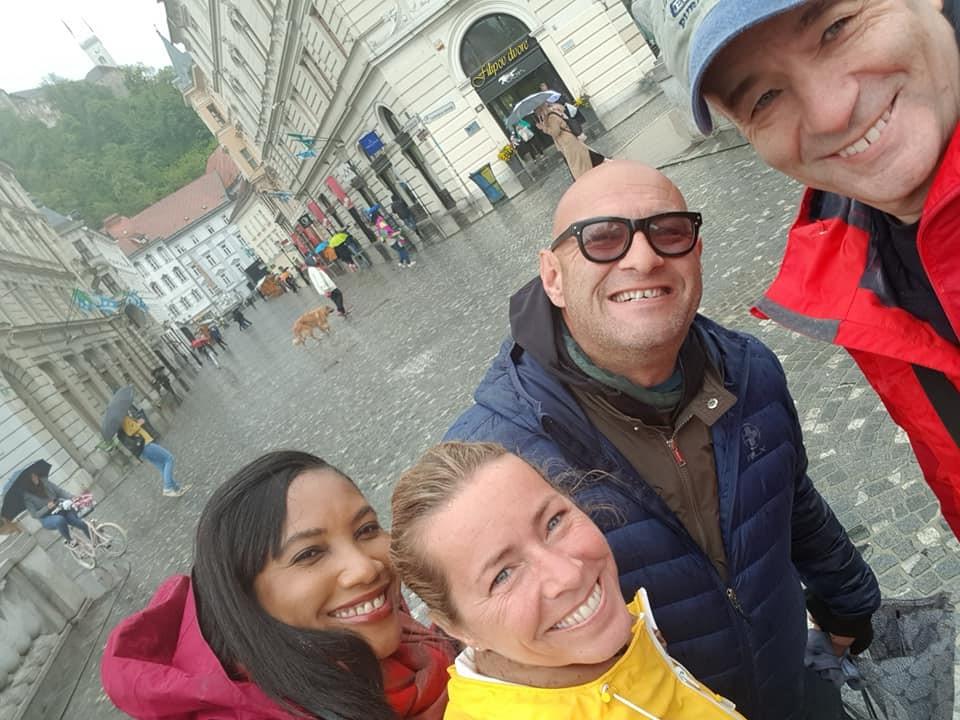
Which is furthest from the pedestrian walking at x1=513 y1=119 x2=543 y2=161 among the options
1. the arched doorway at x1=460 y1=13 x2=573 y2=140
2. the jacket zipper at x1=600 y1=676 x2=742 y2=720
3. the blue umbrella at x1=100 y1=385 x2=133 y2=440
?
the jacket zipper at x1=600 y1=676 x2=742 y2=720

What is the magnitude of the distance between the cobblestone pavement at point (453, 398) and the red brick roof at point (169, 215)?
7269 centimetres

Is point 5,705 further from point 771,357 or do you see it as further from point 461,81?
point 461,81

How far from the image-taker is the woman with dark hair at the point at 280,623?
1667 millimetres

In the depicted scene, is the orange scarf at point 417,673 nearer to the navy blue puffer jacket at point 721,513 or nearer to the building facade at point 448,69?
the navy blue puffer jacket at point 721,513

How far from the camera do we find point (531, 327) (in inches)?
75.4

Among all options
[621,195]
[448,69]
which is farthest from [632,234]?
[448,69]

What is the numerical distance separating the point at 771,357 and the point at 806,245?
43cm

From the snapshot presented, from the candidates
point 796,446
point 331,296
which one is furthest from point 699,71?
point 331,296

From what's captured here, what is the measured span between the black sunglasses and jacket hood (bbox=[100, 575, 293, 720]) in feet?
4.93

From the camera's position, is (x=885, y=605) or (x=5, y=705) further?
(x=5, y=705)

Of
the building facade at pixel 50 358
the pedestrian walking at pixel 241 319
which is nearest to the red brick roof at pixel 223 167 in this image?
the pedestrian walking at pixel 241 319

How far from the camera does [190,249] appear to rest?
85688 millimetres

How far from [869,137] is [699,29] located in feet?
1.34

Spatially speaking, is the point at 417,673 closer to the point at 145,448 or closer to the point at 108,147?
the point at 145,448
